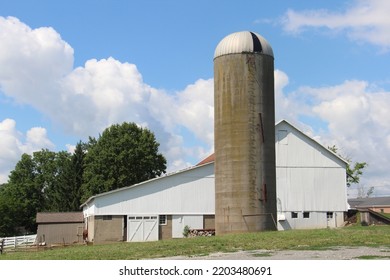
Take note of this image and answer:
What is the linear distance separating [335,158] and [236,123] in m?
16.7

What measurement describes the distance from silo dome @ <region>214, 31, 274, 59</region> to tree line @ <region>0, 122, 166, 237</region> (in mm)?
29956

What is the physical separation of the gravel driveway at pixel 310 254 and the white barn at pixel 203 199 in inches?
813

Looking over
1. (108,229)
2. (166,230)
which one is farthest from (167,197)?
(108,229)

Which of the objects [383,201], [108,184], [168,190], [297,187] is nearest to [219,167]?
[168,190]

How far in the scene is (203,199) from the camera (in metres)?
40.8

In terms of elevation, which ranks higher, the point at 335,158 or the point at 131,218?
the point at 335,158

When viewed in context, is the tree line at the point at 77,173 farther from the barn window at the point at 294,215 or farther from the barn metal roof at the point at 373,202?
the barn metal roof at the point at 373,202

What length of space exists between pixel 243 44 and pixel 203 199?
14.1 m

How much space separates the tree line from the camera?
58844 millimetres

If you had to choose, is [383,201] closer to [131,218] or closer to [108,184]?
[108,184]

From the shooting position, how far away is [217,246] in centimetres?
1936

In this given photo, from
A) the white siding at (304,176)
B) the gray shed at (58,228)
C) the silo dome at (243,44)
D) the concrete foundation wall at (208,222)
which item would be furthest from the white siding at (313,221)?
the gray shed at (58,228)

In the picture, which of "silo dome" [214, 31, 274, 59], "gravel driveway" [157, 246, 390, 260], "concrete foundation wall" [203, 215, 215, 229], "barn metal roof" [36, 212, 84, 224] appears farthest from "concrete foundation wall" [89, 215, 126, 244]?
"gravel driveway" [157, 246, 390, 260]

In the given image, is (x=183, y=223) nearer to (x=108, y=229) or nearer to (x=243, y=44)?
(x=108, y=229)
